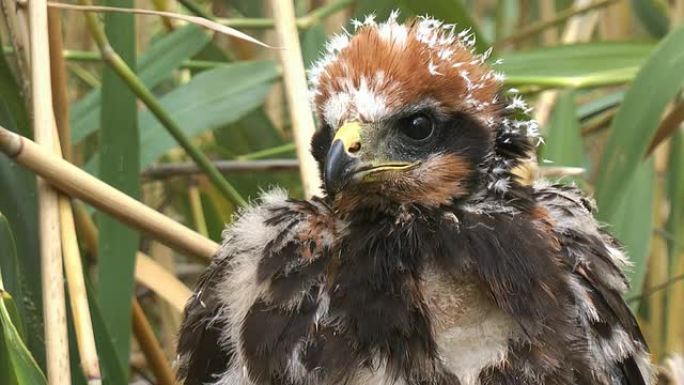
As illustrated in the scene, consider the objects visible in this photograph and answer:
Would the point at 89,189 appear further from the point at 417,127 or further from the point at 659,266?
the point at 659,266

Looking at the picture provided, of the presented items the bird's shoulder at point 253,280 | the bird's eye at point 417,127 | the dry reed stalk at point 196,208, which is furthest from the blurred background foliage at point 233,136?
the bird's eye at point 417,127

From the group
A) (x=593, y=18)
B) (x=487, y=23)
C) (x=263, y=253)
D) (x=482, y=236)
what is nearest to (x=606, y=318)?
(x=482, y=236)

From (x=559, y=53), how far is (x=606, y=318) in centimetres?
69

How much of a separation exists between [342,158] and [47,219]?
347 millimetres

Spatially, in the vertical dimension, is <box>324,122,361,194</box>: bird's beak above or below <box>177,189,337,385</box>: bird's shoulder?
above

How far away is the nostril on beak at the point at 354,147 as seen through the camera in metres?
1.22

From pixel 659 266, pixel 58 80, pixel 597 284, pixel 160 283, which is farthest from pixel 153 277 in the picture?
pixel 659 266

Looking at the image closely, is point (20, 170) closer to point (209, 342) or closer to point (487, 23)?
point (209, 342)

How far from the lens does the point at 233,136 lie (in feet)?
6.65

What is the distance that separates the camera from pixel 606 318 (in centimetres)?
128

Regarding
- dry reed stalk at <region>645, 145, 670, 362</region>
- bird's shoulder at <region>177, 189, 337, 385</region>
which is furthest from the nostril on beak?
dry reed stalk at <region>645, 145, 670, 362</region>

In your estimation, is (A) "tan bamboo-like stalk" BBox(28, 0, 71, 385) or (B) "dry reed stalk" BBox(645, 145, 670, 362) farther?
(B) "dry reed stalk" BBox(645, 145, 670, 362)

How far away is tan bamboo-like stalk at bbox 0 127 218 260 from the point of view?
123cm

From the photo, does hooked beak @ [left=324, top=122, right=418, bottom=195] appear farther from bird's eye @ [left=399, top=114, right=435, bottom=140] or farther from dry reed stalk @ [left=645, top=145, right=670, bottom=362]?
dry reed stalk @ [left=645, top=145, right=670, bottom=362]
